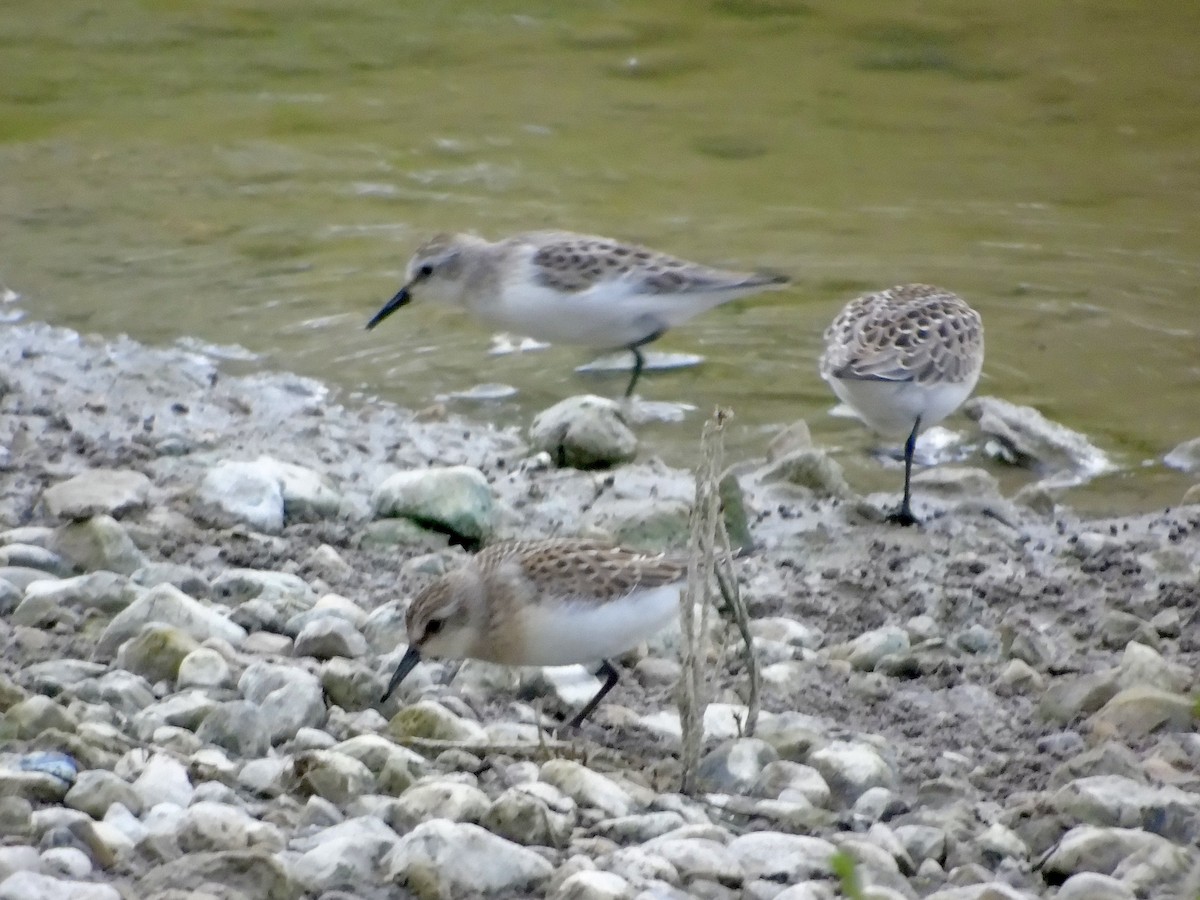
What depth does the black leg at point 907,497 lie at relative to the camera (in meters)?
6.52

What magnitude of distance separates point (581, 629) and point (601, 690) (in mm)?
259

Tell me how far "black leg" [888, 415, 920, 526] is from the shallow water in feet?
1.62

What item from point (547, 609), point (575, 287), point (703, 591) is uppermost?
point (703, 591)

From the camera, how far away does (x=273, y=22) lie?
591 inches

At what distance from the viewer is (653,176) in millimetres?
11406

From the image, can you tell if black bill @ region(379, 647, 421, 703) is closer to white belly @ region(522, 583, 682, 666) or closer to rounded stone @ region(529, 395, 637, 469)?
white belly @ region(522, 583, 682, 666)

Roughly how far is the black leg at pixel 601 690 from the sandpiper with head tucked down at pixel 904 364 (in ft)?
6.77

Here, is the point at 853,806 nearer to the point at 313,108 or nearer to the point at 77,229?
the point at 77,229

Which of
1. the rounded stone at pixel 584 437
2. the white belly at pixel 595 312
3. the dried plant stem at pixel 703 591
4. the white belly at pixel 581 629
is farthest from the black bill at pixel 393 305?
the dried plant stem at pixel 703 591

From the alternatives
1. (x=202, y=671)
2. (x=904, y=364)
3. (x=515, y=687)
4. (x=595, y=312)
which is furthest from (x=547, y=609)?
(x=595, y=312)

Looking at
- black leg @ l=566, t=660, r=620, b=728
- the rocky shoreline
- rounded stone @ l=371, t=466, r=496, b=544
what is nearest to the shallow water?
the rocky shoreline

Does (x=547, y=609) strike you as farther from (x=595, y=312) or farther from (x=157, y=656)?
(x=595, y=312)

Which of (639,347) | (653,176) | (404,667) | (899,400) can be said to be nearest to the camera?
(404,667)

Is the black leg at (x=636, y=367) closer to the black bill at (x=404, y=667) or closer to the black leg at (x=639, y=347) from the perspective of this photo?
the black leg at (x=639, y=347)
